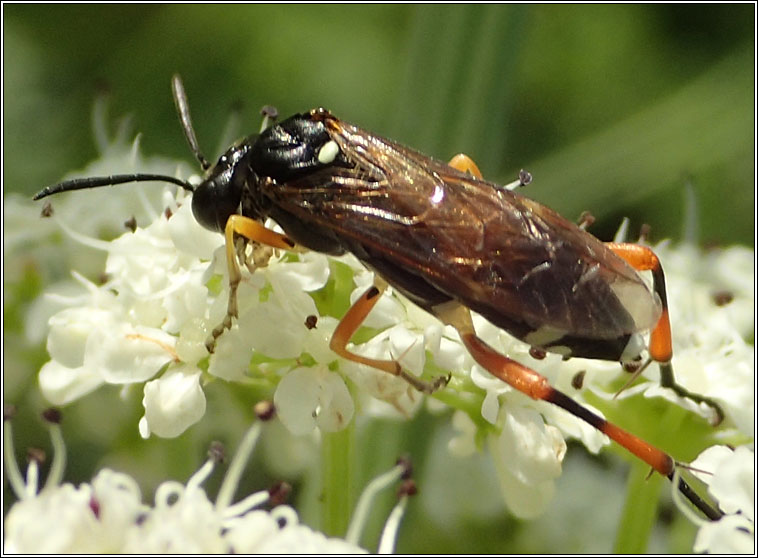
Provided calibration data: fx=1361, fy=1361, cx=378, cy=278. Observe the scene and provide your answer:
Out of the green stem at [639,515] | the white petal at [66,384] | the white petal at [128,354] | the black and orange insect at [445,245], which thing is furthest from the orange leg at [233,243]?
the green stem at [639,515]

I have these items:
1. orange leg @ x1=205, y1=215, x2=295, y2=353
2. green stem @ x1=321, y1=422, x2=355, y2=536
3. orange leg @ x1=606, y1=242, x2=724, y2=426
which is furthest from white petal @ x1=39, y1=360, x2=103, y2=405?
orange leg @ x1=606, y1=242, x2=724, y2=426

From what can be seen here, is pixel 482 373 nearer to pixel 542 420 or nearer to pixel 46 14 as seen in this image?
pixel 542 420

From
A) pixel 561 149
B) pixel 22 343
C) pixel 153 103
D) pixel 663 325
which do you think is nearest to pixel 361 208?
pixel 663 325

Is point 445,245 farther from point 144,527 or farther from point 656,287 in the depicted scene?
point 144,527

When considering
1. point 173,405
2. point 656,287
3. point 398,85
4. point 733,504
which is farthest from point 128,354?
point 398,85

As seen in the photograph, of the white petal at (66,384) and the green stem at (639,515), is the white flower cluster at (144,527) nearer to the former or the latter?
the white petal at (66,384)

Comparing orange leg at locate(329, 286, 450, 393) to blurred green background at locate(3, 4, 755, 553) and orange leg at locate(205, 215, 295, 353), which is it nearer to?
orange leg at locate(205, 215, 295, 353)
